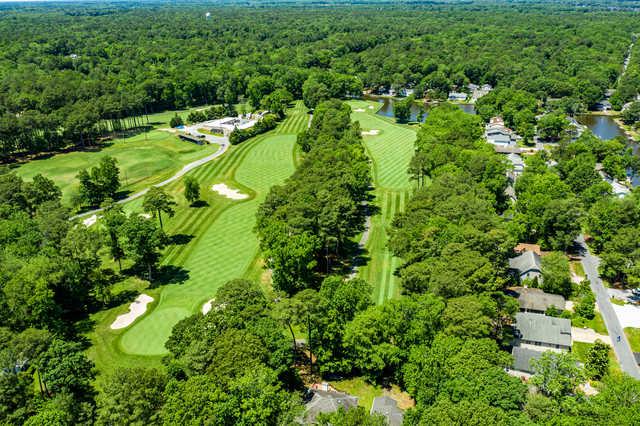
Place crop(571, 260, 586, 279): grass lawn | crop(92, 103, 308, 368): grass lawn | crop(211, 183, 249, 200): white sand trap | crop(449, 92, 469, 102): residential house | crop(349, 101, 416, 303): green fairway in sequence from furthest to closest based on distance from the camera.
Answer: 1. crop(449, 92, 469, 102): residential house
2. crop(211, 183, 249, 200): white sand trap
3. crop(571, 260, 586, 279): grass lawn
4. crop(349, 101, 416, 303): green fairway
5. crop(92, 103, 308, 368): grass lawn

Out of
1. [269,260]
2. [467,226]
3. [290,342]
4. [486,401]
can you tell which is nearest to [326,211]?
[269,260]

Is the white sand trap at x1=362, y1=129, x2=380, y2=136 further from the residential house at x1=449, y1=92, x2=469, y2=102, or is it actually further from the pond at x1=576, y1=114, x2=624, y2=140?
the pond at x1=576, y1=114, x2=624, y2=140

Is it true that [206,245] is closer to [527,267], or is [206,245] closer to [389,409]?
[389,409]

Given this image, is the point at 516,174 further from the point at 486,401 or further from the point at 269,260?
the point at 486,401

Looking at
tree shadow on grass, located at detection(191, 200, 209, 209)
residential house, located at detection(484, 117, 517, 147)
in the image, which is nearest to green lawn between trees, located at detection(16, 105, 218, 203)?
tree shadow on grass, located at detection(191, 200, 209, 209)

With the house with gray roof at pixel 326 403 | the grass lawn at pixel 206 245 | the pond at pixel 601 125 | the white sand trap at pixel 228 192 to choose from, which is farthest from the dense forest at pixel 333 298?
the pond at pixel 601 125

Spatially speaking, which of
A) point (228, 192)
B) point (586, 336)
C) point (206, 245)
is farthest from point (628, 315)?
point (228, 192)
